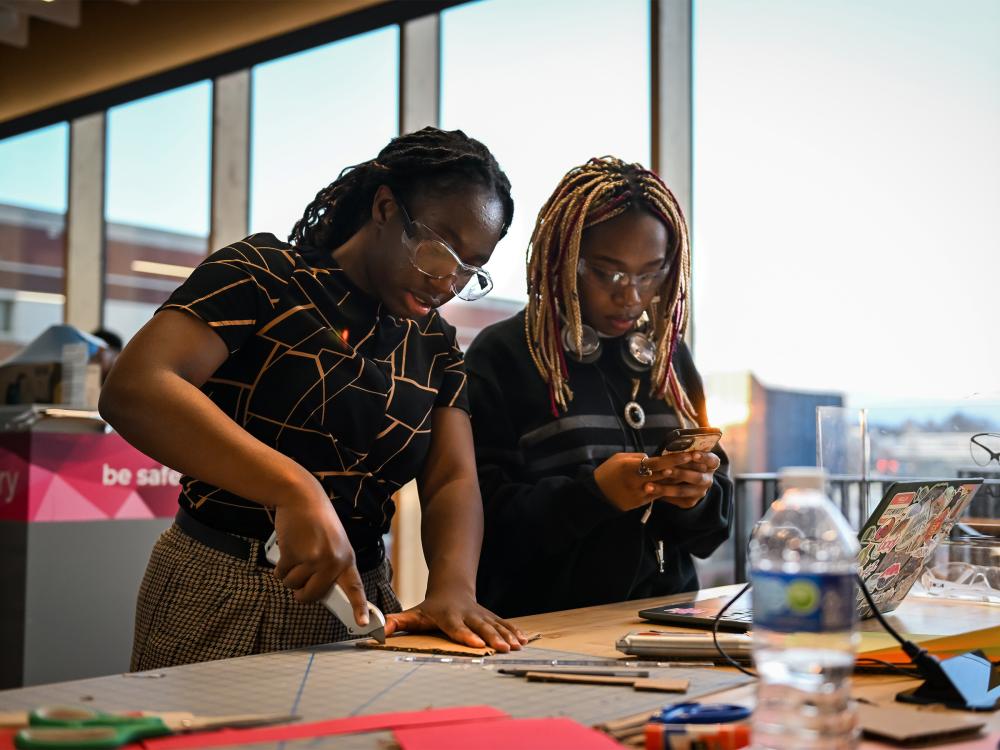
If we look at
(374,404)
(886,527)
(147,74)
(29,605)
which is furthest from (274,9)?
(886,527)

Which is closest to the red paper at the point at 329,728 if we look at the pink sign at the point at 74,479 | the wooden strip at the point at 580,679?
the wooden strip at the point at 580,679

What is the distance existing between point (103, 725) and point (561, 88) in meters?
3.58

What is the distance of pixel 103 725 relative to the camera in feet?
2.91

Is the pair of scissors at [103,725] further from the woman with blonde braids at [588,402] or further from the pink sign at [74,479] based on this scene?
the pink sign at [74,479]

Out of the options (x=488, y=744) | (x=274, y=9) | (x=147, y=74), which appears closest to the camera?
(x=488, y=744)

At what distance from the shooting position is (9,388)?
4074 millimetres

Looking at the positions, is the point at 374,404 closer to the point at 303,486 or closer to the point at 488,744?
the point at 303,486

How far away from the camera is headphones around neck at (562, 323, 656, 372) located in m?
1.97

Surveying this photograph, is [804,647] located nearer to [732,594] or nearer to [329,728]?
[329,728]

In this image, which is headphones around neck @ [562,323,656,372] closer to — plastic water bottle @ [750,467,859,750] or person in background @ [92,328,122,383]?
plastic water bottle @ [750,467,859,750]

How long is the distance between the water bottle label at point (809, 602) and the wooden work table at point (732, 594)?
0.58 feet

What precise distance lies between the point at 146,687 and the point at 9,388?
336 cm

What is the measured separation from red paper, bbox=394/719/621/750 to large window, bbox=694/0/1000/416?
2599mm

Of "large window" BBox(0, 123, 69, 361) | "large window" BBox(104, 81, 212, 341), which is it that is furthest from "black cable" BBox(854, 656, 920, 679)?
"large window" BBox(0, 123, 69, 361)
